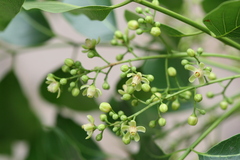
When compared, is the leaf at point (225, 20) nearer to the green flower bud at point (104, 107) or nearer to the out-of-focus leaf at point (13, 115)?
the green flower bud at point (104, 107)

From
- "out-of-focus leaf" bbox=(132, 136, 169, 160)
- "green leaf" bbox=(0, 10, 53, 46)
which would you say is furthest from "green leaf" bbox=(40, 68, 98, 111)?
"out-of-focus leaf" bbox=(132, 136, 169, 160)

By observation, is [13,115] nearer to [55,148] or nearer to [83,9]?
[55,148]

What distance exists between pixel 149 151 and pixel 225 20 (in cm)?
26

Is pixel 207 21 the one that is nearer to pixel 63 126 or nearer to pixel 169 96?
pixel 169 96

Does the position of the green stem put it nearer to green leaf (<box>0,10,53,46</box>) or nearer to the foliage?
the foliage

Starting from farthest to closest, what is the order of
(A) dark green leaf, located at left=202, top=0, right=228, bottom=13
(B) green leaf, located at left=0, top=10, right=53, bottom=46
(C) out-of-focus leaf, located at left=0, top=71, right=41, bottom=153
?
(C) out-of-focus leaf, located at left=0, top=71, right=41, bottom=153, (B) green leaf, located at left=0, top=10, right=53, bottom=46, (A) dark green leaf, located at left=202, top=0, right=228, bottom=13

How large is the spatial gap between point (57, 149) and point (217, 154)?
364mm

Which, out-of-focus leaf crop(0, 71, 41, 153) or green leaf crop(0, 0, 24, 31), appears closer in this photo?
green leaf crop(0, 0, 24, 31)

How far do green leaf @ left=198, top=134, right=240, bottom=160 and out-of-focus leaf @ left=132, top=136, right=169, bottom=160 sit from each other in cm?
9

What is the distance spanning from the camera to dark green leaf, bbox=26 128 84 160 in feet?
2.03

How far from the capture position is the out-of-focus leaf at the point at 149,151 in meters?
0.52

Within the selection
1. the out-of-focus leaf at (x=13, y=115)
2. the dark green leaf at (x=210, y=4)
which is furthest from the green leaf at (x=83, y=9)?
the out-of-focus leaf at (x=13, y=115)

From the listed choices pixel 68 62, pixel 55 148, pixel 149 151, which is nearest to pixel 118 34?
pixel 68 62

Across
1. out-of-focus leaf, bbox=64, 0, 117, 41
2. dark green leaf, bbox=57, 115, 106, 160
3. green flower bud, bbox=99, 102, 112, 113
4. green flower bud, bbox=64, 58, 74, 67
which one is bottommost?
dark green leaf, bbox=57, 115, 106, 160
